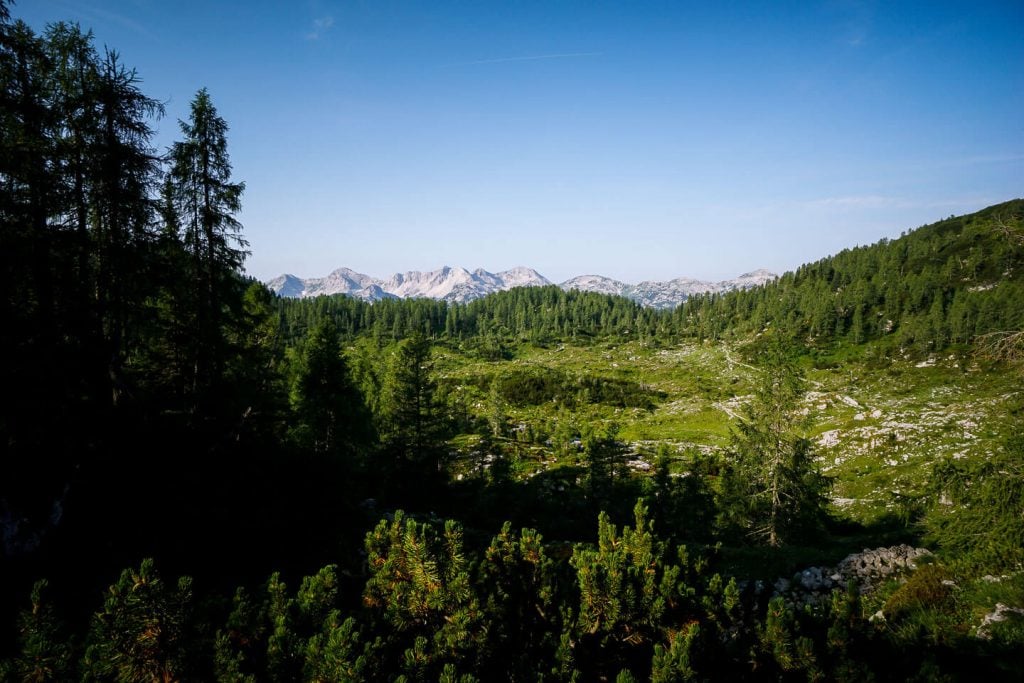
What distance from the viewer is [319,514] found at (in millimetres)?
13367

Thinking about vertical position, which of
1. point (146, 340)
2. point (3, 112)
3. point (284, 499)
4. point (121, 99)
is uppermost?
point (121, 99)

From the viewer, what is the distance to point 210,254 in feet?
58.8

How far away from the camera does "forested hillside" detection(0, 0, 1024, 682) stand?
4934mm

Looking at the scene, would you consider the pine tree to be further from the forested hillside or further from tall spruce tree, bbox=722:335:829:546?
tall spruce tree, bbox=722:335:829:546

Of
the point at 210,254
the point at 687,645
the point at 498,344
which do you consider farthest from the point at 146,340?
the point at 498,344

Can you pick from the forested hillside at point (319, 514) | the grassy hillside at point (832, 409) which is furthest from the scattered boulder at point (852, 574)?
the grassy hillside at point (832, 409)

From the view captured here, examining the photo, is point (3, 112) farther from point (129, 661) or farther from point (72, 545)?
point (129, 661)

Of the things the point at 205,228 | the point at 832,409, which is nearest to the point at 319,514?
the point at 205,228

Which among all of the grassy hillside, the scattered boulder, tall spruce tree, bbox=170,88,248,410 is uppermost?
tall spruce tree, bbox=170,88,248,410

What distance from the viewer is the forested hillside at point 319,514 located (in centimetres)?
493

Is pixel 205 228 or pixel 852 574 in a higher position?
pixel 205 228

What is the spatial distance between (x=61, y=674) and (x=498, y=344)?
15723 centimetres

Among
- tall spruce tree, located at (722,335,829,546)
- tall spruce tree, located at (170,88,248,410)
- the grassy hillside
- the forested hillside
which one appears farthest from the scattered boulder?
tall spruce tree, located at (170,88,248,410)

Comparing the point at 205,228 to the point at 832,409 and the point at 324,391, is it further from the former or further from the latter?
the point at 832,409
